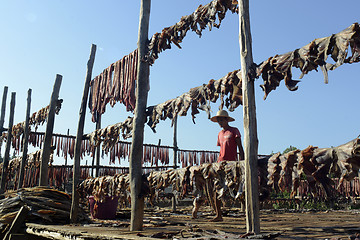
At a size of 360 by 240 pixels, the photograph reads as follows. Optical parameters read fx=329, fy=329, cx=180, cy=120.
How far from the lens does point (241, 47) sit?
11.5 ft

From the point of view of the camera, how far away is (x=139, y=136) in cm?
474

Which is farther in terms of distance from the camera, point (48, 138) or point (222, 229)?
point (48, 138)

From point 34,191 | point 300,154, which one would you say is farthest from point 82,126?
point 300,154

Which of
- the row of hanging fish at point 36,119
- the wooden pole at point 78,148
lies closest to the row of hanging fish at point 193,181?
the wooden pole at point 78,148

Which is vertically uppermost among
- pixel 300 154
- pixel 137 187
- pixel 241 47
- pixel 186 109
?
pixel 241 47

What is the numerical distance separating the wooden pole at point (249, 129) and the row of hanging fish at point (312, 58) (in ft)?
0.53

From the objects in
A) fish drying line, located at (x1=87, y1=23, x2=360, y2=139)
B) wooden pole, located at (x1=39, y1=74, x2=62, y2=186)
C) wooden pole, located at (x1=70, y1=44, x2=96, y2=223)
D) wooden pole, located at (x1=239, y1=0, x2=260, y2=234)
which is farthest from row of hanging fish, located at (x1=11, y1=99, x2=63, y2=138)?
wooden pole, located at (x1=239, y1=0, x2=260, y2=234)

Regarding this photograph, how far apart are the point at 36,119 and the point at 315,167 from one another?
9614 mm

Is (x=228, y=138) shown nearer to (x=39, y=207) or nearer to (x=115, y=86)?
(x=115, y=86)

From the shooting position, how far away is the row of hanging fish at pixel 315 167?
2609mm

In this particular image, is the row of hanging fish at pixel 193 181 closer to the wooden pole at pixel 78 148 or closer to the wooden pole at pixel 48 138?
the wooden pole at pixel 78 148

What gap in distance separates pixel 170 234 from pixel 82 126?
3.86 m

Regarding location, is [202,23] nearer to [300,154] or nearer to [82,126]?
[300,154]

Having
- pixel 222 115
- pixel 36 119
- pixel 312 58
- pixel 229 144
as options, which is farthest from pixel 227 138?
pixel 36 119
